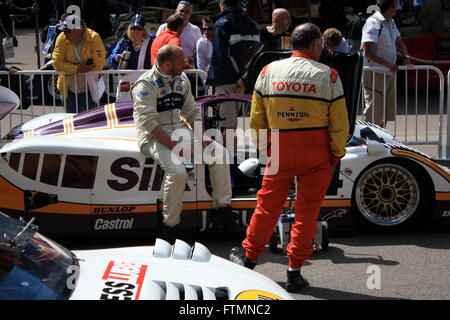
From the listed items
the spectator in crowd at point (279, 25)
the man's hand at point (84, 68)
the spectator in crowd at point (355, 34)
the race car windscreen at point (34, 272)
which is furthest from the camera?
the spectator in crowd at point (355, 34)

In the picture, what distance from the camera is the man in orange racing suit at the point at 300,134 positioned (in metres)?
5.64

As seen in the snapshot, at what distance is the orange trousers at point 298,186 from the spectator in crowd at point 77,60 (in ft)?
13.7

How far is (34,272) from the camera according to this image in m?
3.60

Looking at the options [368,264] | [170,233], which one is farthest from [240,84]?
[368,264]

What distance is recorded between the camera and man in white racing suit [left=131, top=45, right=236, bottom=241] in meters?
6.67

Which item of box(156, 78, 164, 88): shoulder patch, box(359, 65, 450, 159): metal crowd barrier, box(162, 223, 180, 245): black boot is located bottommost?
box(162, 223, 180, 245): black boot

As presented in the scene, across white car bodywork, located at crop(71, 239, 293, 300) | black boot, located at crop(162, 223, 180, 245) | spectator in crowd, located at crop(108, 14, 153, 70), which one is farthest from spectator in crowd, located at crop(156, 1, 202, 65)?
white car bodywork, located at crop(71, 239, 293, 300)

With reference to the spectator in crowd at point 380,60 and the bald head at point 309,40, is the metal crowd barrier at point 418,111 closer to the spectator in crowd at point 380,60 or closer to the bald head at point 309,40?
the spectator in crowd at point 380,60

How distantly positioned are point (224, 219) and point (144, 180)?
72 cm

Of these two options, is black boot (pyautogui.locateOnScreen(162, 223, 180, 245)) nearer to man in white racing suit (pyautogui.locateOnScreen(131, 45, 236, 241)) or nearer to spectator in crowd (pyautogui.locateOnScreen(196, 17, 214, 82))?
man in white racing suit (pyautogui.locateOnScreen(131, 45, 236, 241))

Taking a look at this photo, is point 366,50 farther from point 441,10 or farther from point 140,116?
point 441,10

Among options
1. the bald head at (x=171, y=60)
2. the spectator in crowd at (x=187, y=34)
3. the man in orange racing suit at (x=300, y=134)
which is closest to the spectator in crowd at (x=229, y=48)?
the spectator in crowd at (x=187, y=34)
